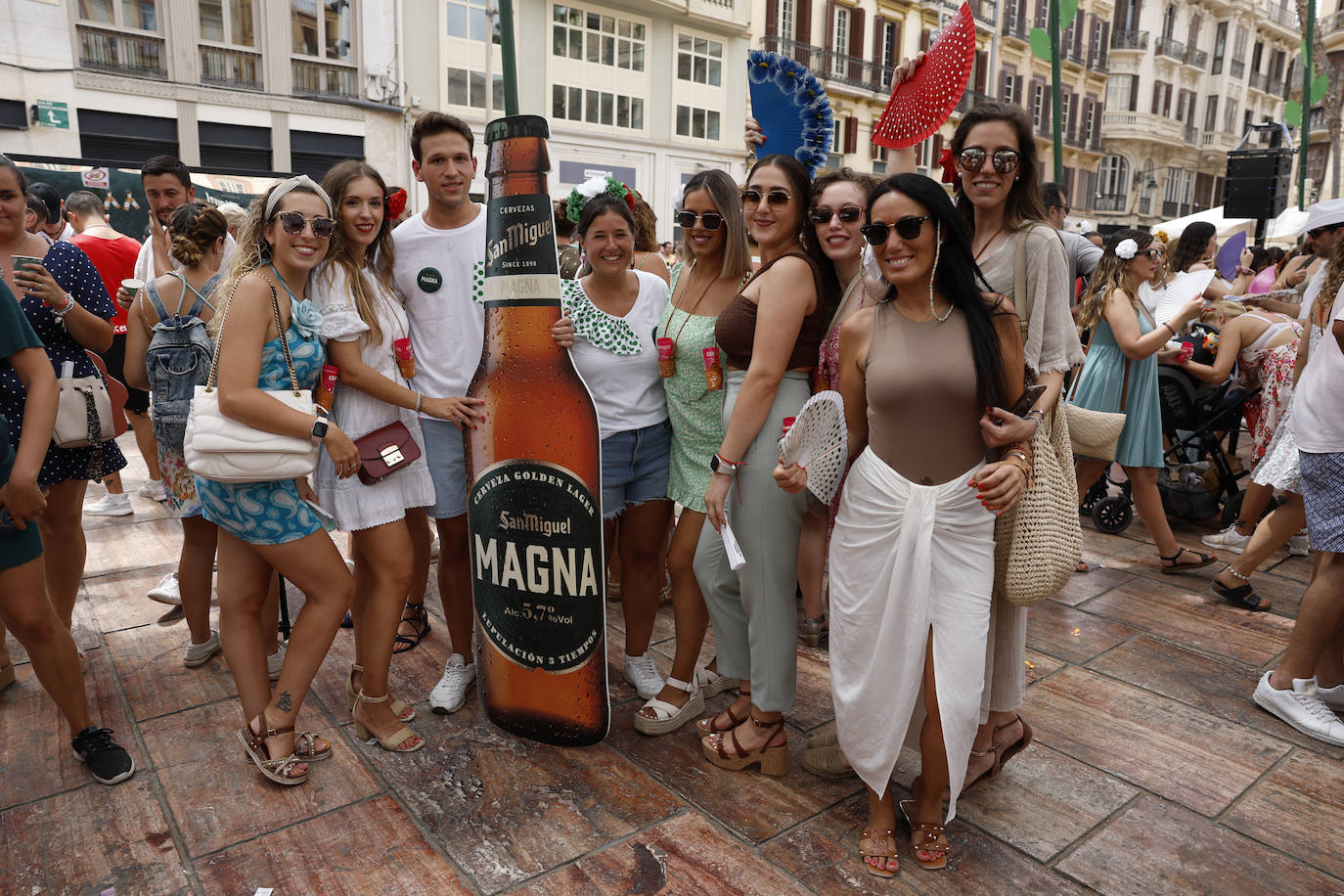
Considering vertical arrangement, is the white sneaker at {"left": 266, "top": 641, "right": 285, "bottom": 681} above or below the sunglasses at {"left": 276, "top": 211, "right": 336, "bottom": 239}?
below

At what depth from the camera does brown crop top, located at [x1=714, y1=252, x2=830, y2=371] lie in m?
2.52

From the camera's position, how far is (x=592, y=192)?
117 inches

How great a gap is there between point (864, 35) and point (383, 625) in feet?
90.2

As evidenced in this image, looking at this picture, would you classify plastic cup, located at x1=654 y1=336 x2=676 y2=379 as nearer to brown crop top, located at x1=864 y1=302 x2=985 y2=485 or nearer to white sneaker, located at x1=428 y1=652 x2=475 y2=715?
brown crop top, located at x1=864 y1=302 x2=985 y2=485

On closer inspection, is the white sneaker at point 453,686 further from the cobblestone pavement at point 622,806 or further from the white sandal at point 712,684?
the white sandal at point 712,684

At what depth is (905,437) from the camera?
215 centimetres

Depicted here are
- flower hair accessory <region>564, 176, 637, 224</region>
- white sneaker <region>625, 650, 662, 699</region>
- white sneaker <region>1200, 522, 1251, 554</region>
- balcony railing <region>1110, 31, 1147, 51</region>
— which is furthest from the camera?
balcony railing <region>1110, 31, 1147, 51</region>

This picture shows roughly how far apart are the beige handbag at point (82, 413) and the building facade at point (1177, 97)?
36.8m

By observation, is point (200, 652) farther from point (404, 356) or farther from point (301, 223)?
point (301, 223)

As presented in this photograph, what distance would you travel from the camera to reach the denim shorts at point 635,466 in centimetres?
287

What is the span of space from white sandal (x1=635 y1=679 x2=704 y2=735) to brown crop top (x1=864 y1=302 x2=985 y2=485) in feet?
4.18

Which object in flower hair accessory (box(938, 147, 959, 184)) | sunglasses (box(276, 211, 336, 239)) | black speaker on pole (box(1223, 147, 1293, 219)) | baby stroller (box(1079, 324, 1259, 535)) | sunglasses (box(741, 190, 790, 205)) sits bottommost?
baby stroller (box(1079, 324, 1259, 535))

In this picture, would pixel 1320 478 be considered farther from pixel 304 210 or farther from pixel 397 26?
pixel 397 26

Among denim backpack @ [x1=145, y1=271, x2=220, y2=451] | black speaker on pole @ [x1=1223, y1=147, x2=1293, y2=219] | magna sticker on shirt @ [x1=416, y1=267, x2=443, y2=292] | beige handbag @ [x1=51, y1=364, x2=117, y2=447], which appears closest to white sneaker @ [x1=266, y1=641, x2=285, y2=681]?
denim backpack @ [x1=145, y1=271, x2=220, y2=451]
